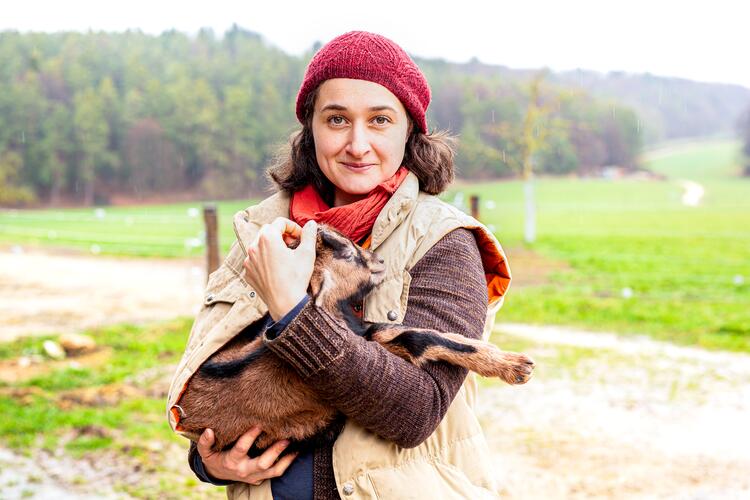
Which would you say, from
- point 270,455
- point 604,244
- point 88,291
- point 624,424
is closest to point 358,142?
point 270,455

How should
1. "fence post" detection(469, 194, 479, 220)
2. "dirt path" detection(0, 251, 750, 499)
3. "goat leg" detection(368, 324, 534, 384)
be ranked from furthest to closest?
1. "fence post" detection(469, 194, 479, 220)
2. "dirt path" detection(0, 251, 750, 499)
3. "goat leg" detection(368, 324, 534, 384)

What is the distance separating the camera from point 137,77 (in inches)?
1235

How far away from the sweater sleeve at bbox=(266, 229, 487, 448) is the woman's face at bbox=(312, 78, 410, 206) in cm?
45

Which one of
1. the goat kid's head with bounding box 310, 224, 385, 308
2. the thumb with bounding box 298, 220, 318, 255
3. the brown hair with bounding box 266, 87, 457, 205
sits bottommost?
the goat kid's head with bounding box 310, 224, 385, 308

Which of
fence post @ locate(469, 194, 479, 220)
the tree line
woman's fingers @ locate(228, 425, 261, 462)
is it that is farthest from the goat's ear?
the tree line

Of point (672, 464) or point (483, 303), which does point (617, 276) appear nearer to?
point (672, 464)

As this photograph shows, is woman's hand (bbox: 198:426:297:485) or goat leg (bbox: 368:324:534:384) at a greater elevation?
goat leg (bbox: 368:324:534:384)

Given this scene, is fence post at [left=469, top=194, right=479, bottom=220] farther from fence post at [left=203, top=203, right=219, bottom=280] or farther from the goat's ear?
the goat's ear

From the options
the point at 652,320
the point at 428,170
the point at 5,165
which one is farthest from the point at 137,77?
the point at 428,170

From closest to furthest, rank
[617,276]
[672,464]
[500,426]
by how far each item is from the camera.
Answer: [672,464]
[500,426]
[617,276]

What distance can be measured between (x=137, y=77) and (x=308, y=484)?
106 feet

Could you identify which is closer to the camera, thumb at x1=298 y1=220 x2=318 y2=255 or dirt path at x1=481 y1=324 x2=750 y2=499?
thumb at x1=298 y1=220 x2=318 y2=255

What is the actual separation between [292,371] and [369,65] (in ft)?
3.09

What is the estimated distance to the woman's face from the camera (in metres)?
2.15
